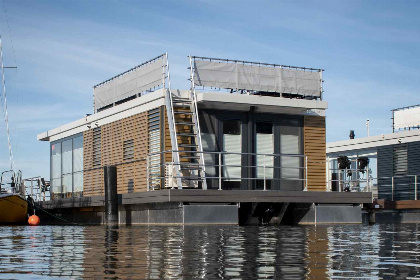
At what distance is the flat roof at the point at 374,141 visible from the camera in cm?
3140

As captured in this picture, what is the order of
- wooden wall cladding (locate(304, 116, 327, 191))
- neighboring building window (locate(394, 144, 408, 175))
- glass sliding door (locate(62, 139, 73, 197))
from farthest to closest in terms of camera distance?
neighboring building window (locate(394, 144, 408, 175)) < glass sliding door (locate(62, 139, 73, 197)) < wooden wall cladding (locate(304, 116, 327, 191))

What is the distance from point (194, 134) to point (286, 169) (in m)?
3.70

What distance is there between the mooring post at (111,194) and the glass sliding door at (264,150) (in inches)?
185

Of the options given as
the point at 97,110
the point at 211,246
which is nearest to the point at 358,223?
the point at 97,110

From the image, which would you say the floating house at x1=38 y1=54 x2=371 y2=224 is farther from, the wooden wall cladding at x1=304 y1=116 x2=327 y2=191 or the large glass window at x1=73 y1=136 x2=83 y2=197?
the large glass window at x1=73 y1=136 x2=83 y2=197

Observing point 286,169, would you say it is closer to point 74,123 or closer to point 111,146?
point 111,146

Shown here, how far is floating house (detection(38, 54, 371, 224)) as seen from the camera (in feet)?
66.1

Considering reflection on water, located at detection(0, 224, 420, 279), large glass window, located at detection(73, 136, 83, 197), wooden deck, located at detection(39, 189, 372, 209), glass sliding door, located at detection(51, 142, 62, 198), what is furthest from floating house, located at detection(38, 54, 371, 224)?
reflection on water, located at detection(0, 224, 420, 279)

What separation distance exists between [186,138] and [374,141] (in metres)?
15.0

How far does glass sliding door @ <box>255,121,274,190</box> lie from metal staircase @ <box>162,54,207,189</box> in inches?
93.4

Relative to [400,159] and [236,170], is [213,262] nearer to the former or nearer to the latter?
[236,170]

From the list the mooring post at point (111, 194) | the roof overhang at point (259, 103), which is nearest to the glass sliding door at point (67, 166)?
the mooring post at point (111, 194)

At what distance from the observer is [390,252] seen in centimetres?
851

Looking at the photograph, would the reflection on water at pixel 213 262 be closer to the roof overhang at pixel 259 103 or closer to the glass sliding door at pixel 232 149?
the roof overhang at pixel 259 103
